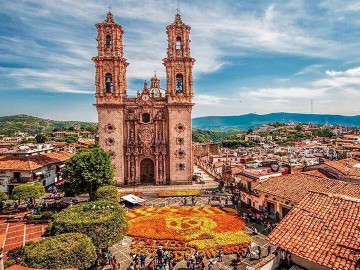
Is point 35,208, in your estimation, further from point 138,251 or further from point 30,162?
point 138,251

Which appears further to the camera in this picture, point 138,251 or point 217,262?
point 138,251

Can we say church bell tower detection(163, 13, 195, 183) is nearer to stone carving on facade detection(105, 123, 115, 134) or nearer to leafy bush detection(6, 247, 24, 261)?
stone carving on facade detection(105, 123, 115, 134)

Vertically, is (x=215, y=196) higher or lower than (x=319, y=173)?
lower

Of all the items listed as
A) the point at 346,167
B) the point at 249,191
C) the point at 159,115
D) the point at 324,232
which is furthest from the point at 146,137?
the point at 324,232

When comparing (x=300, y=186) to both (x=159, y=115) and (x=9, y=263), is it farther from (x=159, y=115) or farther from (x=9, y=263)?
(x=159, y=115)

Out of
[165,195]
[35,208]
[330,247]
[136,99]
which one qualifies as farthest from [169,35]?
[330,247]

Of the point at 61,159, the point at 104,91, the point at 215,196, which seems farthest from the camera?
the point at 61,159
